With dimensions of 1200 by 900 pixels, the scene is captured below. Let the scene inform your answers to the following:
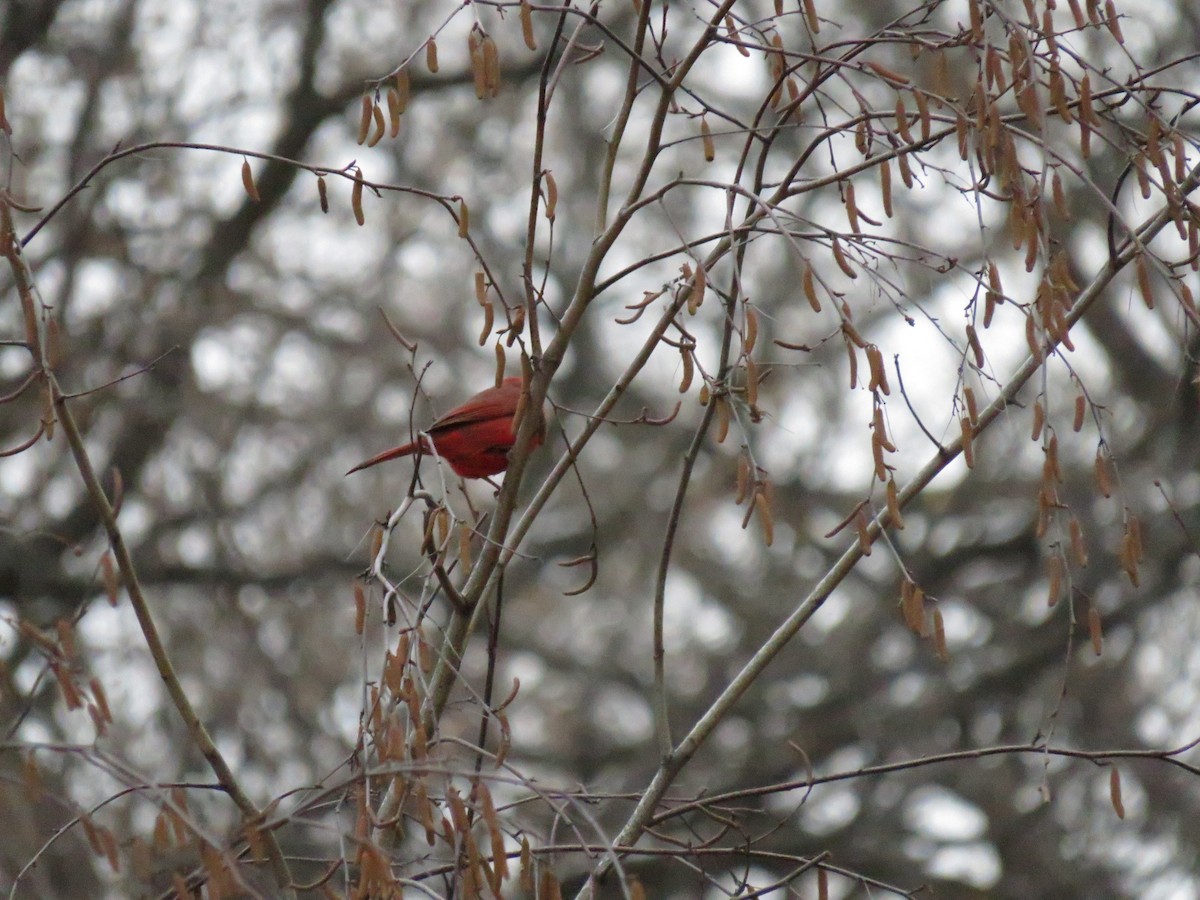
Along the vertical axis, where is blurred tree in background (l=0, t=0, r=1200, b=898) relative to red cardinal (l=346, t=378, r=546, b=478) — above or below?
above

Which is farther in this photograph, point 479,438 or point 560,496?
point 560,496

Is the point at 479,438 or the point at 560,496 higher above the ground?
the point at 560,496

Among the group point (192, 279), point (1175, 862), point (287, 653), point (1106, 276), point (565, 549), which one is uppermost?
point (192, 279)

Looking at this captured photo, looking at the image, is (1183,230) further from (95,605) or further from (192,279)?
(192,279)

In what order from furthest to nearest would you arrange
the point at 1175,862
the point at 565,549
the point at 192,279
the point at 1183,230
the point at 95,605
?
the point at 565,549
the point at 192,279
the point at 1175,862
the point at 95,605
the point at 1183,230

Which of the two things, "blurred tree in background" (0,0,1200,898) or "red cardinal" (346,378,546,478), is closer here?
"red cardinal" (346,378,546,478)

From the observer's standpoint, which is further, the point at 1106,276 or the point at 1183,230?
the point at 1106,276

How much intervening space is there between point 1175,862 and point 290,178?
6502 millimetres

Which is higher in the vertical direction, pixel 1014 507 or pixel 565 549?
pixel 565 549

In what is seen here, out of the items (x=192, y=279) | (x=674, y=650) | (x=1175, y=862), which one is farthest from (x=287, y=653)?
(x=1175, y=862)

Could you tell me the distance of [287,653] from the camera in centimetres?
966

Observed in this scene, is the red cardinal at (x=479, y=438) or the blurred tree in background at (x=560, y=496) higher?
the blurred tree in background at (x=560, y=496)

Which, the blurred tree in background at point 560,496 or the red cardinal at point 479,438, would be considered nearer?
the red cardinal at point 479,438

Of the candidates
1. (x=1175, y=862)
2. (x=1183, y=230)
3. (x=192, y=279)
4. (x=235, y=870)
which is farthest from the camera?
(x=192, y=279)
